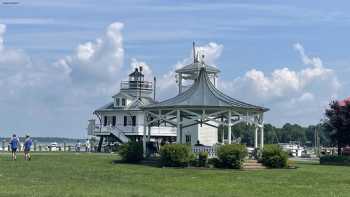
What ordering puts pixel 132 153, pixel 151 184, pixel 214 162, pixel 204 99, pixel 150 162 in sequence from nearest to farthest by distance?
pixel 151 184 < pixel 214 162 < pixel 132 153 < pixel 150 162 < pixel 204 99

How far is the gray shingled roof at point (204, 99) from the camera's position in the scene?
155ft

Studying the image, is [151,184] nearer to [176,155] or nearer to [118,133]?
[176,155]

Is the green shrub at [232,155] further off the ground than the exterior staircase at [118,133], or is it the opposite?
the exterior staircase at [118,133]

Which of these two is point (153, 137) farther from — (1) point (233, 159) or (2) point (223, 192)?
(2) point (223, 192)

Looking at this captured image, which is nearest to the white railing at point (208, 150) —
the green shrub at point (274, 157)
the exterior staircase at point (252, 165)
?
the exterior staircase at point (252, 165)

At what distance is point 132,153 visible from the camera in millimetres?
46812

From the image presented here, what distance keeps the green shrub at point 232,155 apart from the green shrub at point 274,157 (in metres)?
2.27

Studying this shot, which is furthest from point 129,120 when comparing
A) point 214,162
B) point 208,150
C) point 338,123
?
point 214,162

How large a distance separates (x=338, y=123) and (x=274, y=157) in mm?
16460

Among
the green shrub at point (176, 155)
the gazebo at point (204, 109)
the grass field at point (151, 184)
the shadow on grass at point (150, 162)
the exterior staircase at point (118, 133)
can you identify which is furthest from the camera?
the exterior staircase at point (118, 133)

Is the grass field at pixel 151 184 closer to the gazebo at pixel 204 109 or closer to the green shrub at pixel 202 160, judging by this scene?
the green shrub at pixel 202 160

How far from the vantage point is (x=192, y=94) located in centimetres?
4884

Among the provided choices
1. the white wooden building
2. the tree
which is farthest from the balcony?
the tree

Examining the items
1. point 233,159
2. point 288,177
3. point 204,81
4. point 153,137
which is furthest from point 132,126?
point 288,177
